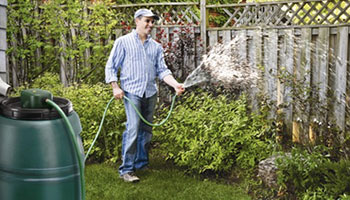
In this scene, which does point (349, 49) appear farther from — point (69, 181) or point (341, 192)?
point (69, 181)

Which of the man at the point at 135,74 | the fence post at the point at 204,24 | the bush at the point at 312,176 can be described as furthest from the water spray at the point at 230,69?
the bush at the point at 312,176

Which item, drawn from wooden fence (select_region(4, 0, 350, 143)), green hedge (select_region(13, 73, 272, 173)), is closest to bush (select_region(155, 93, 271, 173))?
green hedge (select_region(13, 73, 272, 173))

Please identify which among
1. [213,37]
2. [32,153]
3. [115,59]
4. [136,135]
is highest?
[213,37]

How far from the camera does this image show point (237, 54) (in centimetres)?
555

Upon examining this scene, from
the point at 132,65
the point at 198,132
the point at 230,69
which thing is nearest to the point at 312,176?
the point at 198,132

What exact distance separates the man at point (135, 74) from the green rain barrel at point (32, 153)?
1.94 metres

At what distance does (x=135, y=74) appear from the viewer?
4.28 m

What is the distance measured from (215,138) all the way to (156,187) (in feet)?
2.53

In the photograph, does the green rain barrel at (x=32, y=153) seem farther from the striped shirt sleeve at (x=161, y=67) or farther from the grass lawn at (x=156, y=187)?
the striped shirt sleeve at (x=161, y=67)

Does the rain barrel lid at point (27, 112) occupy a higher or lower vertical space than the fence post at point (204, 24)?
lower

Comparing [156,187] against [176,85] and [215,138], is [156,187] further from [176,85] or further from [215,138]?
[176,85]

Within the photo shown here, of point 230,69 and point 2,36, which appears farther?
point 230,69

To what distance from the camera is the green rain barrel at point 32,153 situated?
2168 mm

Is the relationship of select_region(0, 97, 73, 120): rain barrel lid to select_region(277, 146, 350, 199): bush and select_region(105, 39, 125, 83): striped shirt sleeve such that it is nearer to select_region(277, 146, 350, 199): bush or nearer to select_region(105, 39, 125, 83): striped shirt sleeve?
select_region(105, 39, 125, 83): striped shirt sleeve
